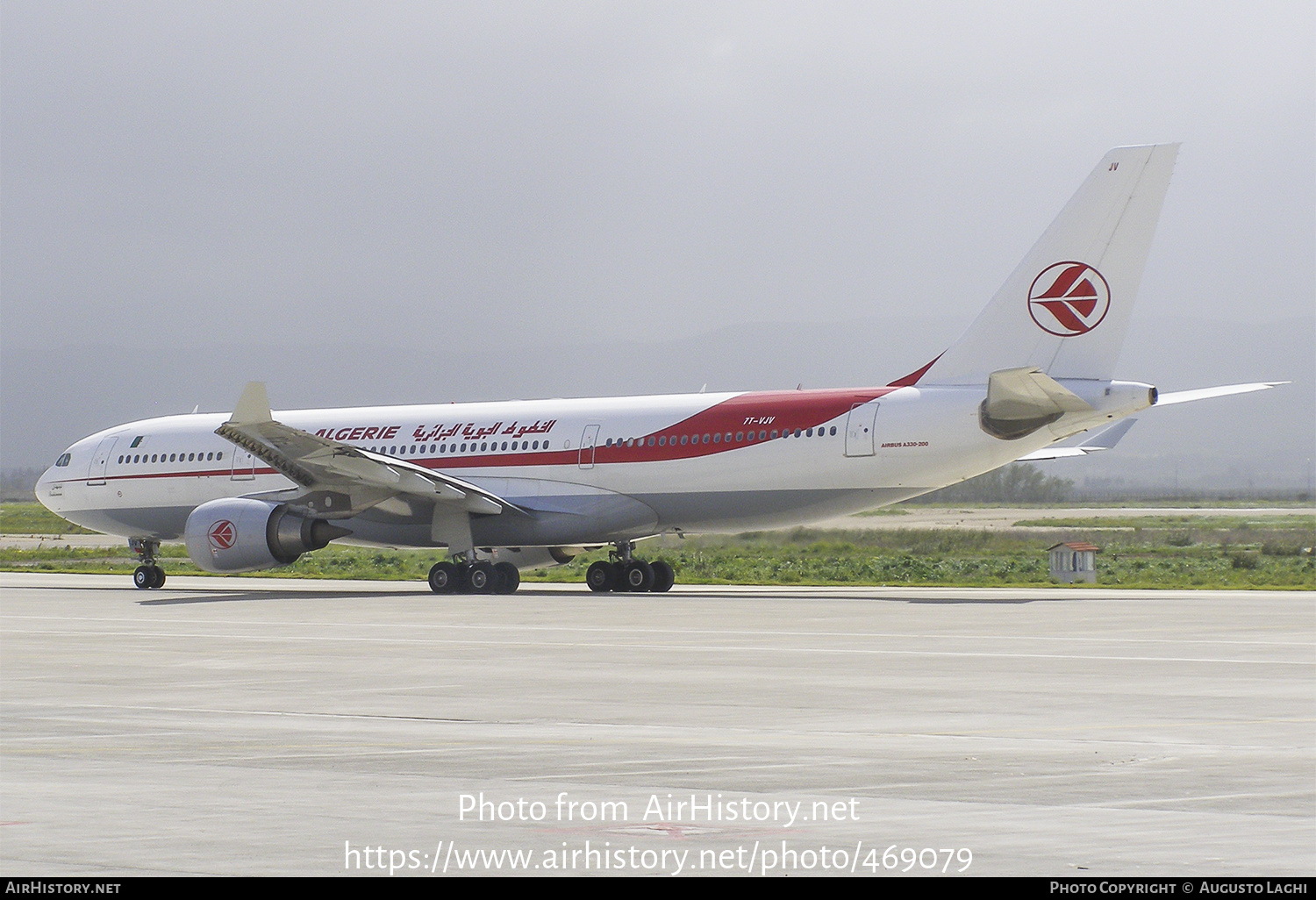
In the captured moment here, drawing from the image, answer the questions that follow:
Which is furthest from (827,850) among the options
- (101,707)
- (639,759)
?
(101,707)

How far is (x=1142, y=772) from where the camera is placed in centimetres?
909

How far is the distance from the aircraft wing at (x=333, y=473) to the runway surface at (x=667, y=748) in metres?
8.16

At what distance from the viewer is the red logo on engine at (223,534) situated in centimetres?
3117

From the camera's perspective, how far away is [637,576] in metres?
32.9

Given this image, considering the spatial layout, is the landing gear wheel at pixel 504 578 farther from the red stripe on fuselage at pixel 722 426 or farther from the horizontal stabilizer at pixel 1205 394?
the horizontal stabilizer at pixel 1205 394

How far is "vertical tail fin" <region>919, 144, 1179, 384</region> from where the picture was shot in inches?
1086

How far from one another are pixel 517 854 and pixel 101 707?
688cm

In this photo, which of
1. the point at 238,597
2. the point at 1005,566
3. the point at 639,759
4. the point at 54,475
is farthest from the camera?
the point at 1005,566

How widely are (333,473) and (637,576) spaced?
6.28 metres

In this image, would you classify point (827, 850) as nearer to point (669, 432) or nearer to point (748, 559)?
point (669, 432)

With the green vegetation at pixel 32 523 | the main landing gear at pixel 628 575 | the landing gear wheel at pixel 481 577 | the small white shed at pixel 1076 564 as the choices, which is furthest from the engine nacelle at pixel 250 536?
the green vegetation at pixel 32 523

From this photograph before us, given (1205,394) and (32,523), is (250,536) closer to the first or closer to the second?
(1205,394)

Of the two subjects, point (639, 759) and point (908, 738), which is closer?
point (639, 759)

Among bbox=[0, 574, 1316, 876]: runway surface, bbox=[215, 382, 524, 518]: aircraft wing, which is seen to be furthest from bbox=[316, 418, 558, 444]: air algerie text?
bbox=[0, 574, 1316, 876]: runway surface
